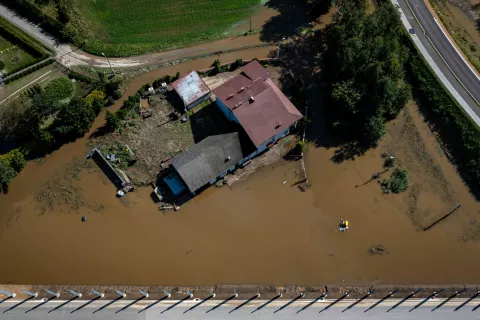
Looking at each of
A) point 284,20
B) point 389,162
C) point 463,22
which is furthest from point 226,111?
point 463,22

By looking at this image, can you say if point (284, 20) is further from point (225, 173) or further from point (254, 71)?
point (225, 173)

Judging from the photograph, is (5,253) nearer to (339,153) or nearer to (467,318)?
(339,153)

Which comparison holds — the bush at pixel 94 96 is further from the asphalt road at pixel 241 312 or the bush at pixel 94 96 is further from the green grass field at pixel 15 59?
the asphalt road at pixel 241 312

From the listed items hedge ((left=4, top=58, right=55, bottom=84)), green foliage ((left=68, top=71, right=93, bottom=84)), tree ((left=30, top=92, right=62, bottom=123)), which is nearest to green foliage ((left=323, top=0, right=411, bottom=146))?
green foliage ((left=68, top=71, right=93, bottom=84))

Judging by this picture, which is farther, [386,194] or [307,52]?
[307,52]

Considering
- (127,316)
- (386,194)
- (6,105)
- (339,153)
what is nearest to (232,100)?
(339,153)
